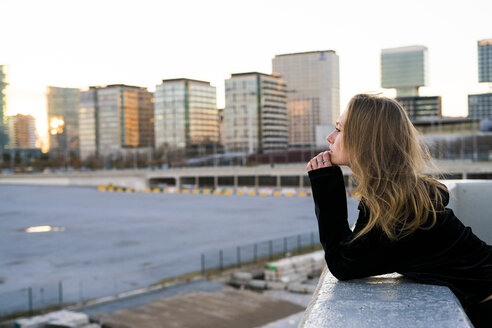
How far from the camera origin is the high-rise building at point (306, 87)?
547ft

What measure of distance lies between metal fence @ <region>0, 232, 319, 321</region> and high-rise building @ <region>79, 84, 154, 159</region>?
167737mm

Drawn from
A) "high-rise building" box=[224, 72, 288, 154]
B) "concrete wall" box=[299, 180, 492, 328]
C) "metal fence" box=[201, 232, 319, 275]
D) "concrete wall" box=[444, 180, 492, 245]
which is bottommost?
"metal fence" box=[201, 232, 319, 275]

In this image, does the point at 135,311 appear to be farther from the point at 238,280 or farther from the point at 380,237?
the point at 380,237

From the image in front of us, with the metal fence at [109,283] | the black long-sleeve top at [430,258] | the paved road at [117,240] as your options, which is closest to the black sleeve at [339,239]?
the black long-sleeve top at [430,258]

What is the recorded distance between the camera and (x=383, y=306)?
1.62 meters

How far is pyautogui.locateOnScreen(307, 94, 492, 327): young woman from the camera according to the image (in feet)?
6.71

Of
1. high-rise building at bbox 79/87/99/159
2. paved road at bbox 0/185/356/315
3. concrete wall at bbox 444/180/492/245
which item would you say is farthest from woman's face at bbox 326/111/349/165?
high-rise building at bbox 79/87/99/159

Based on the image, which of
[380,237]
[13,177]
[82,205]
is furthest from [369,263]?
[13,177]

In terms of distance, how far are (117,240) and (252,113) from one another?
121545mm

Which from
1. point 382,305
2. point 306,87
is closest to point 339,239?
point 382,305

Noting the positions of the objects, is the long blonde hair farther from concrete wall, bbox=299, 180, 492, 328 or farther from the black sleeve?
concrete wall, bbox=299, 180, 492, 328

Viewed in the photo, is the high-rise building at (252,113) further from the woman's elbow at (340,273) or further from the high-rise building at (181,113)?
the woman's elbow at (340,273)

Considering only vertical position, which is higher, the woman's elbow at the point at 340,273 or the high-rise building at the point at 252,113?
the high-rise building at the point at 252,113

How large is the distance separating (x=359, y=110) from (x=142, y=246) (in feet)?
A: 96.1
